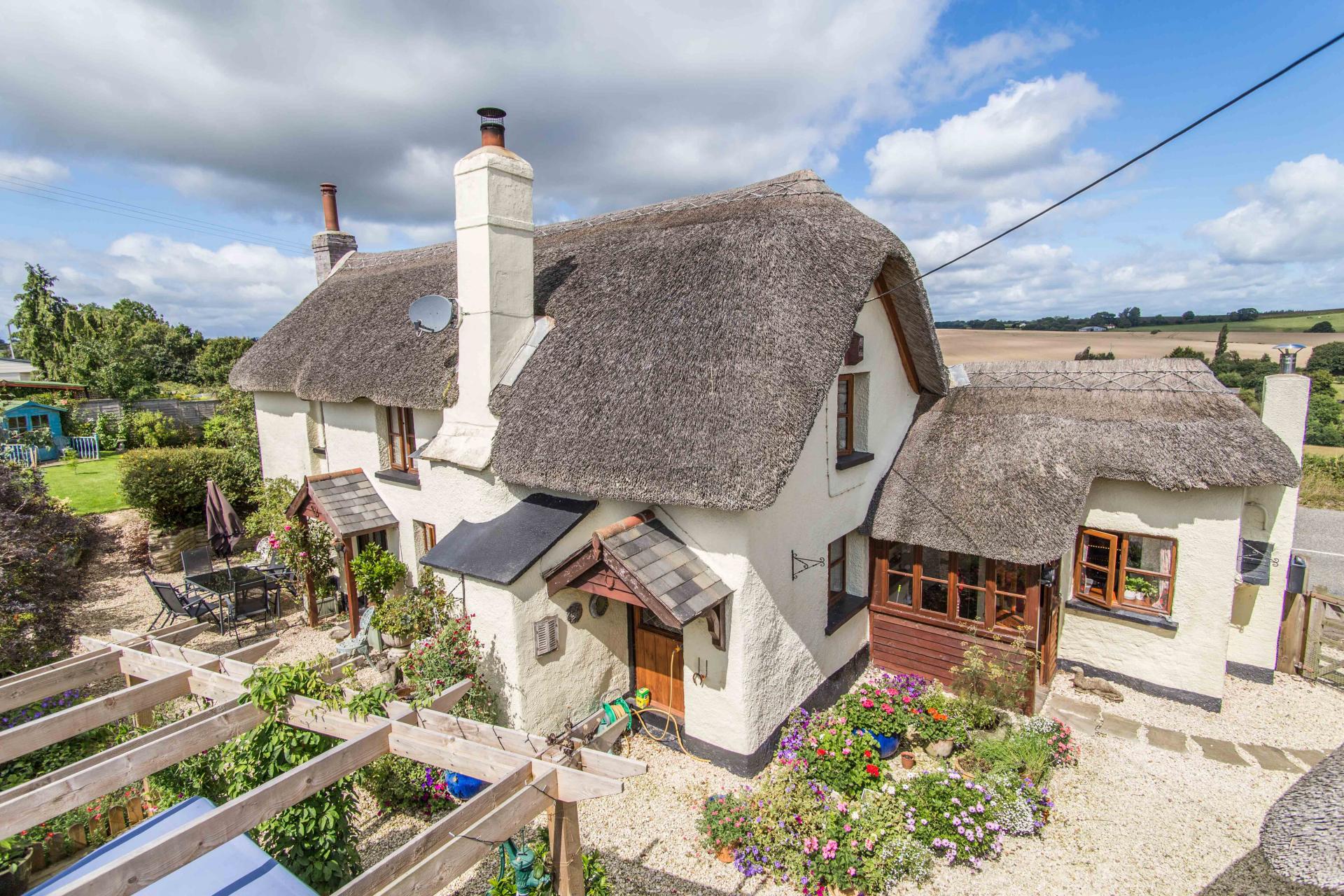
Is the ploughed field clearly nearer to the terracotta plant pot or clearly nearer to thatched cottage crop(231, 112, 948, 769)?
thatched cottage crop(231, 112, 948, 769)

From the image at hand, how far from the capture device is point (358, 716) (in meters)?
4.64

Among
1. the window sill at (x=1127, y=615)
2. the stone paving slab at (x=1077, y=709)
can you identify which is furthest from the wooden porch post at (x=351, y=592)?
the window sill at (x=1127, y=615)

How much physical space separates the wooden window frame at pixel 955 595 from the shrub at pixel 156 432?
73.0 ft

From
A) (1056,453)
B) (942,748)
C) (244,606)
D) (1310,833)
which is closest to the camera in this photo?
(1310,833)

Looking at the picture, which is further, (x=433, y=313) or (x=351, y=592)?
(x=351, y=592)

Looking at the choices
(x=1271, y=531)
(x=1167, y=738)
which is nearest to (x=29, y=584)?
(x=1167, y=738)

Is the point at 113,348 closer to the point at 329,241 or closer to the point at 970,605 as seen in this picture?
the point at 329,241

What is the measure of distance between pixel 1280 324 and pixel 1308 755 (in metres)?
51.8

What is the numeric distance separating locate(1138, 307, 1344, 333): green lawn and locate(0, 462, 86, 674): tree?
2002 inches

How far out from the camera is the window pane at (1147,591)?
8500mm

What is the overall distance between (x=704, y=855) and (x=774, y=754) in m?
1.68

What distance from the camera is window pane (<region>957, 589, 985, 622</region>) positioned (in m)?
8.69

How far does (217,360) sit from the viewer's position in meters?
37.8

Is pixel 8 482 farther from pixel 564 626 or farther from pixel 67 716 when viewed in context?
pixel 564 626
